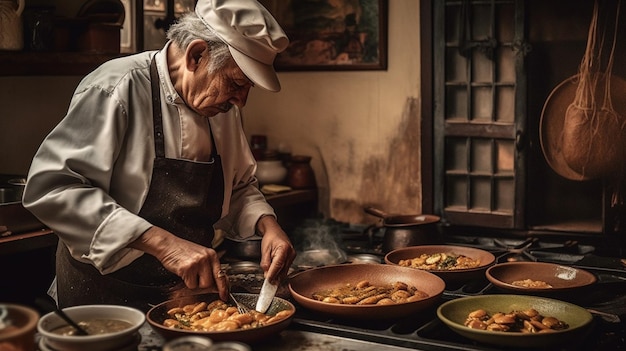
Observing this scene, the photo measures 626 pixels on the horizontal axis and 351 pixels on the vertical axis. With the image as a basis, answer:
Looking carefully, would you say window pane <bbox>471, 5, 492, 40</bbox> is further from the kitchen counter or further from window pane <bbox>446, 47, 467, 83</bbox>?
the kitchen counter

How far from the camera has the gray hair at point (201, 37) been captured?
269 cm

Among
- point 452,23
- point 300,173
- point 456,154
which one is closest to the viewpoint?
point 452,23

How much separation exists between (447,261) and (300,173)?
1930mm

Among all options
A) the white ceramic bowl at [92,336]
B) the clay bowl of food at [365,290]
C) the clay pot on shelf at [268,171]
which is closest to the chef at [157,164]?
the clay bowl of food at [365,290]

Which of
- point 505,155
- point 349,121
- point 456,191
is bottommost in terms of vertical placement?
point 456,191

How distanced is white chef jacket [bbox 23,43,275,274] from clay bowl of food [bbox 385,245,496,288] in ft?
3.17

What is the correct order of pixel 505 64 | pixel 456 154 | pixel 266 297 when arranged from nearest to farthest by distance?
pixel 266 297 → pixel 505 64 → pixel 456 154

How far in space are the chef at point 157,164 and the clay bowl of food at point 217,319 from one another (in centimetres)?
9

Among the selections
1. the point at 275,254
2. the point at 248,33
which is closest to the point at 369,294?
the point at 275,254

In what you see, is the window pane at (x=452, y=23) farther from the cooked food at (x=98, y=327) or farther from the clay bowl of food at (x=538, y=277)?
the cooked food at (x=98, y=327)

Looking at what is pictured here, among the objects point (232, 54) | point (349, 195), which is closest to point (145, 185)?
point (232, 54)

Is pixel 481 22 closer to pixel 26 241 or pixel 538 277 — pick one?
pixel 538 277

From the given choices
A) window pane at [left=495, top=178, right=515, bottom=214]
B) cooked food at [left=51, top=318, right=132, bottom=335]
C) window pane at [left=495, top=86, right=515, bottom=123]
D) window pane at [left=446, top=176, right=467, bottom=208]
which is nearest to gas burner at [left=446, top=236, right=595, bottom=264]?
window pane at [left=495, top=178, right=515, bottom=214]

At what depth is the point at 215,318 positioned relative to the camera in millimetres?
2422
